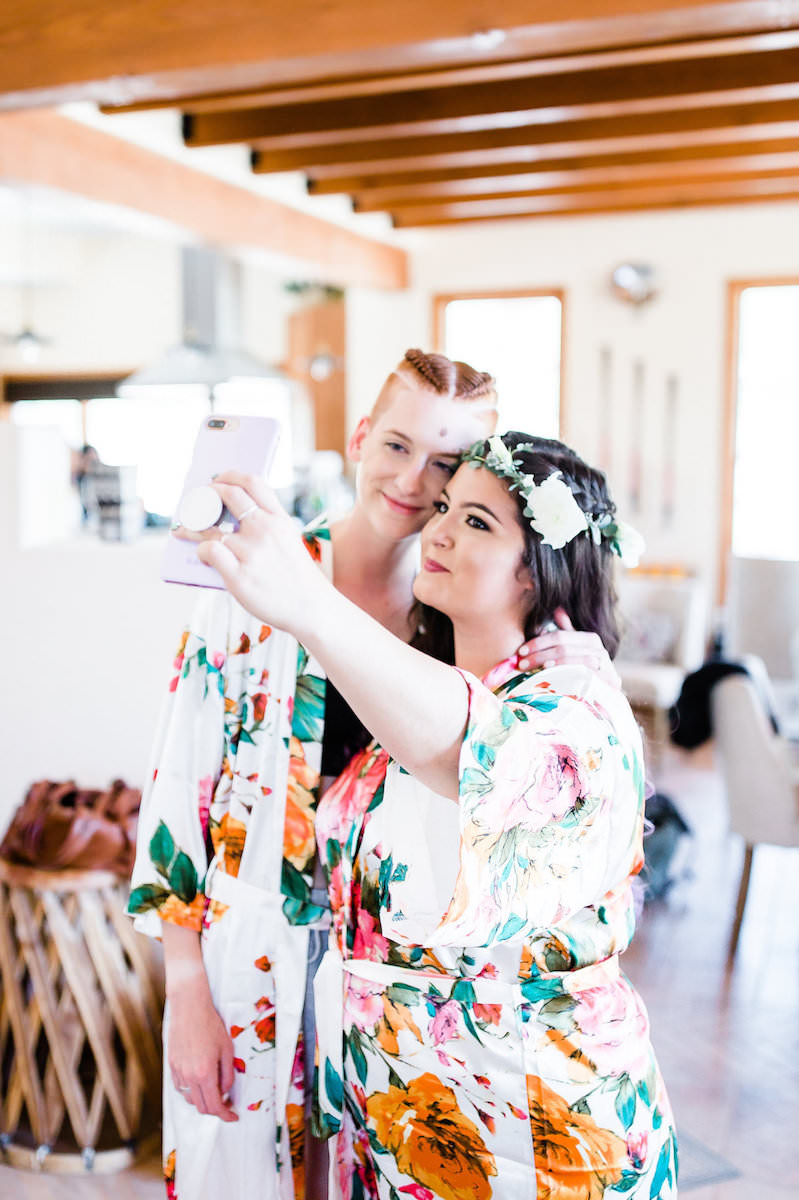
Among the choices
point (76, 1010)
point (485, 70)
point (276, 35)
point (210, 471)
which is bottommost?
point (76, 1010)

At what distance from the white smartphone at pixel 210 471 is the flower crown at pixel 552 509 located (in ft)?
1.10

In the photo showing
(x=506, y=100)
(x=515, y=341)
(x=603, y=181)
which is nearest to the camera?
(x=506, y=100)

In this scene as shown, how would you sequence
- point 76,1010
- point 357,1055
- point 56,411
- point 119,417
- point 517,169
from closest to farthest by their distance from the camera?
point 357,1055 → point 76,1010 → point 517,169 → point 119,417 → point 56,411

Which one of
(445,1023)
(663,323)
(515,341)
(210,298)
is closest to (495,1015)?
(445,1023)

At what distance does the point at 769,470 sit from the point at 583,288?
1.76 metres

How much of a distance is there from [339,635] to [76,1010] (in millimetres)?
1885

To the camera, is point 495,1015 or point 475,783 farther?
point 495,1015

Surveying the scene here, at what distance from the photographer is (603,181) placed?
5848mm

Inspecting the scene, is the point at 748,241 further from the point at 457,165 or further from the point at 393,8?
the point at 393,8

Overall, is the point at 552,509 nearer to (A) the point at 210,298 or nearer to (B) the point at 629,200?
(B) the point at 629,200

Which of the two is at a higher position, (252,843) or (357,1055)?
(252,843)

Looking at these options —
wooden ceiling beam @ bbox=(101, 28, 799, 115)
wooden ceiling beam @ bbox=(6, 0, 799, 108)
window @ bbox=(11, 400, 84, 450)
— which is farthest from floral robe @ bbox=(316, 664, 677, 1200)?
window @ bbox=(11, 400, 84, 450)

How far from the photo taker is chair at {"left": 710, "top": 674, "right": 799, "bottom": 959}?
11.0ft

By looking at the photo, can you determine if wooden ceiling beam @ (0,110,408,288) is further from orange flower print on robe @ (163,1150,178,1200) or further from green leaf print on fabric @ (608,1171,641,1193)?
green leaf print on fabric @ (608,1171,641,1193)
